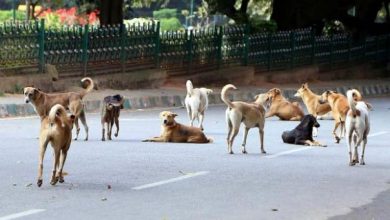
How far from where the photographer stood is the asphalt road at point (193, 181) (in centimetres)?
1011

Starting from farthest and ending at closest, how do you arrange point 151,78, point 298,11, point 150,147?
point 298,11 < point 151,78 < point 150,147

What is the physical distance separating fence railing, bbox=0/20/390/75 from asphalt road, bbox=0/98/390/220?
23.3ft

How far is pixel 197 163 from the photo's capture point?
557 inches

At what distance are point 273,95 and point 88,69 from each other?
692cm

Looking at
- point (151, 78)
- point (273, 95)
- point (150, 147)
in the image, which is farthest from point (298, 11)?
point (150, 147)

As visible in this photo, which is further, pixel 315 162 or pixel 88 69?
pixel 88 69

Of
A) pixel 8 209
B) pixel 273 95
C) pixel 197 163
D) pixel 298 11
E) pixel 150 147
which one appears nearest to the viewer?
pixel 8 209

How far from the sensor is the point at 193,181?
12289 millimetres

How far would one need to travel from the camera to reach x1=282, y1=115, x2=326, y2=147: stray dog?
55.2 ft

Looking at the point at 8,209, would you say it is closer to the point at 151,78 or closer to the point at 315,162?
the point at 315,162

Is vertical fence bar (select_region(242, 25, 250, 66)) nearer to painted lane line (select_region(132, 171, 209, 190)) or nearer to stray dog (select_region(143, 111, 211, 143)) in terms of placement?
stray dog (select_region(143, 111, 211, 143))

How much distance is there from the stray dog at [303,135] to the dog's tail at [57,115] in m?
6.13

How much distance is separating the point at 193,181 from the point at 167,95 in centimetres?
1435

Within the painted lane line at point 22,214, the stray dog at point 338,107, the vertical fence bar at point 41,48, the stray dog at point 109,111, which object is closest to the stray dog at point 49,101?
the stray dog at point 109,111
